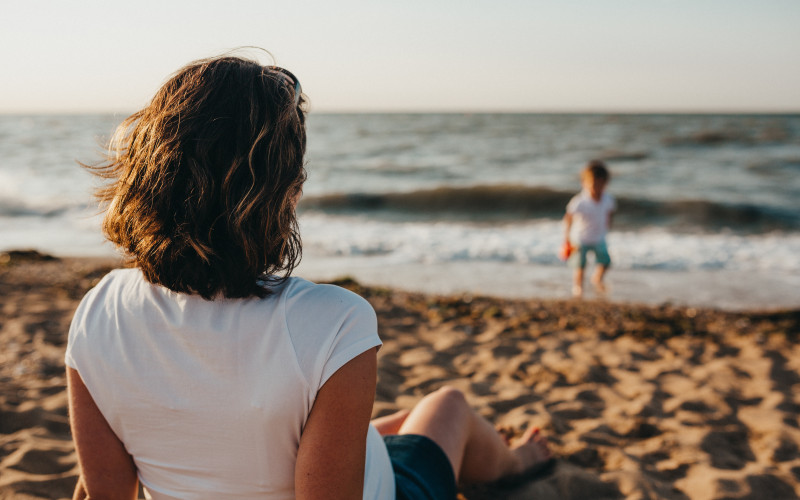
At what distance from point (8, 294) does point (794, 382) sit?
6076 millimetres

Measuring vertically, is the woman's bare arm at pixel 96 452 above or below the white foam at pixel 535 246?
above

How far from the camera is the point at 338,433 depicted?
113 centimetres

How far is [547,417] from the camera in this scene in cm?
315

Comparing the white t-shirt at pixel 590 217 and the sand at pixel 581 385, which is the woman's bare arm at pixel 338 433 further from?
the white t-shirt at pixel 590 217

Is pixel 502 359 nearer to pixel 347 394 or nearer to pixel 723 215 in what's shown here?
pixel 347 394

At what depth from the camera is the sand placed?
102 inches

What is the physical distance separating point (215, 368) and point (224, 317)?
0.10 metres

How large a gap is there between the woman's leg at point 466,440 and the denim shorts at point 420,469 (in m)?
0.06

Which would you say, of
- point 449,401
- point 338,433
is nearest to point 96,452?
point 338,433

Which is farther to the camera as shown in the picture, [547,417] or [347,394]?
[547,417]

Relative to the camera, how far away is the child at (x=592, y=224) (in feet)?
21.4

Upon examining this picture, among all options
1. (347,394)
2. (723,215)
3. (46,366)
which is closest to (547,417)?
(347,394)

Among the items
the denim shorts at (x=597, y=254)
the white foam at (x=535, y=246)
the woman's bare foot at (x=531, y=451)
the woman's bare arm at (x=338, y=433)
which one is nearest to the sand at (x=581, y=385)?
the woman's bare foot at (x=531, y=451)

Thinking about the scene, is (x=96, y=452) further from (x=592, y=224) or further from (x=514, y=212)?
(x=514, y=212)
